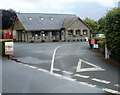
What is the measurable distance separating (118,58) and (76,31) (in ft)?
90.5

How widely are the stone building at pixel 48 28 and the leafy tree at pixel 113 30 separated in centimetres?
2483

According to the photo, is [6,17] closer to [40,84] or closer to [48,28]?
[48,28]

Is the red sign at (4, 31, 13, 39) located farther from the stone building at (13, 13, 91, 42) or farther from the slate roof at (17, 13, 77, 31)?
the slate roof at (17, 13, 77, 31)

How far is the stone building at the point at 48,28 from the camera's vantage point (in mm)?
36500

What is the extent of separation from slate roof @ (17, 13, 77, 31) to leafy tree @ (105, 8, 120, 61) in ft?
81.7

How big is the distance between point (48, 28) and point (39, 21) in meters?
2.40

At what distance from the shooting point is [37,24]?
3697 centimetres

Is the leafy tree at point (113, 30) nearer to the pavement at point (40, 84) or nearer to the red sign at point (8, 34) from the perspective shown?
the pavement at point (40, 84)

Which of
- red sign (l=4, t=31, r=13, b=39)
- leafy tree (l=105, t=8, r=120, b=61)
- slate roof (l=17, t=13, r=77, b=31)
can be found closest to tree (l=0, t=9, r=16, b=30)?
red sign (l=4, t=31, r=13, b=39)

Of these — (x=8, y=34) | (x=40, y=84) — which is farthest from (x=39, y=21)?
(x=40, y=84)

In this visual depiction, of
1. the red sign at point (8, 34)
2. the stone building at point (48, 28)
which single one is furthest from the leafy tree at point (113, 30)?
the red sign at point (8, 34)

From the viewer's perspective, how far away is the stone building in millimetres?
36500

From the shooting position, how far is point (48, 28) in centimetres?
3719

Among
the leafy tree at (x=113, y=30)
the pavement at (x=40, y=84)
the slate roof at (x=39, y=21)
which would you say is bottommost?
the pavement at (x=40, y=84)
